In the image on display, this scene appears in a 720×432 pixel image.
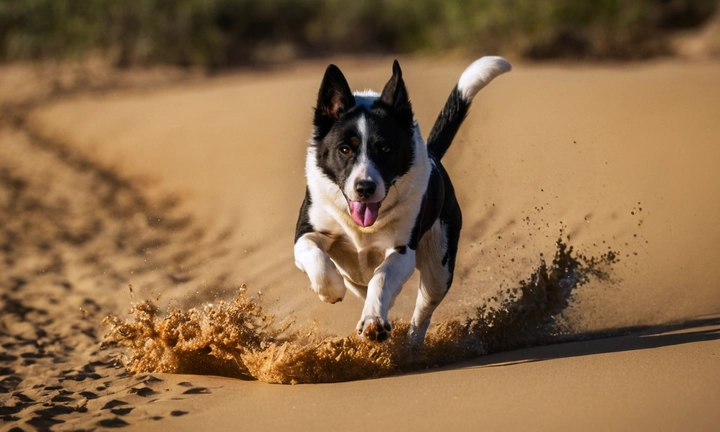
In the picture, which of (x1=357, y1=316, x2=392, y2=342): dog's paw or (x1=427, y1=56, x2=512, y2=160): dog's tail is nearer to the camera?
(x1=357, y1=316, x2=392, y2=342): dog's paw

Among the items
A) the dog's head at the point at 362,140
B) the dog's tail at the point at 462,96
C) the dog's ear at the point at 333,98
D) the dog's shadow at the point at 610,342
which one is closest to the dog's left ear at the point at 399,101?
the dog's head at the point at 362,140

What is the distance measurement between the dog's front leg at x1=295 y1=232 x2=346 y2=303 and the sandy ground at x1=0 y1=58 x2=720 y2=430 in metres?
0.53

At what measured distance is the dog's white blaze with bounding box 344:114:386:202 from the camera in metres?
5.14

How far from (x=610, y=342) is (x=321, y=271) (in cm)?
193

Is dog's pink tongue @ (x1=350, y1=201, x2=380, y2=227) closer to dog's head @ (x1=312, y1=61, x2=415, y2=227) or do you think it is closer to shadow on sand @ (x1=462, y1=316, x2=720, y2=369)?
dog's head @ (x1=312, y1=61, x2=415, y2=227)

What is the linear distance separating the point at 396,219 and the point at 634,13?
1518 centimetres

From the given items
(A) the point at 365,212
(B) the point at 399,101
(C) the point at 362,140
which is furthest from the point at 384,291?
(B) the point at 399,101

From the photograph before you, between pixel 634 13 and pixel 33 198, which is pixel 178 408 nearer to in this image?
pixel 33 198

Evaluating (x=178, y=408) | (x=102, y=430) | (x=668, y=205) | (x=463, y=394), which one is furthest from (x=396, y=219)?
(x=668, y=205)

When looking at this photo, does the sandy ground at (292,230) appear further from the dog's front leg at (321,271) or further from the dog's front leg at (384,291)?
the dog's front leg at (321,271)

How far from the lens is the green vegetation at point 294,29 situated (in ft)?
61.3

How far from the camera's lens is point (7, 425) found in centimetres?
483

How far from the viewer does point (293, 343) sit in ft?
18.6

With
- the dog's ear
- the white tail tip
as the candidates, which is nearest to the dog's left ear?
the dog's ear
